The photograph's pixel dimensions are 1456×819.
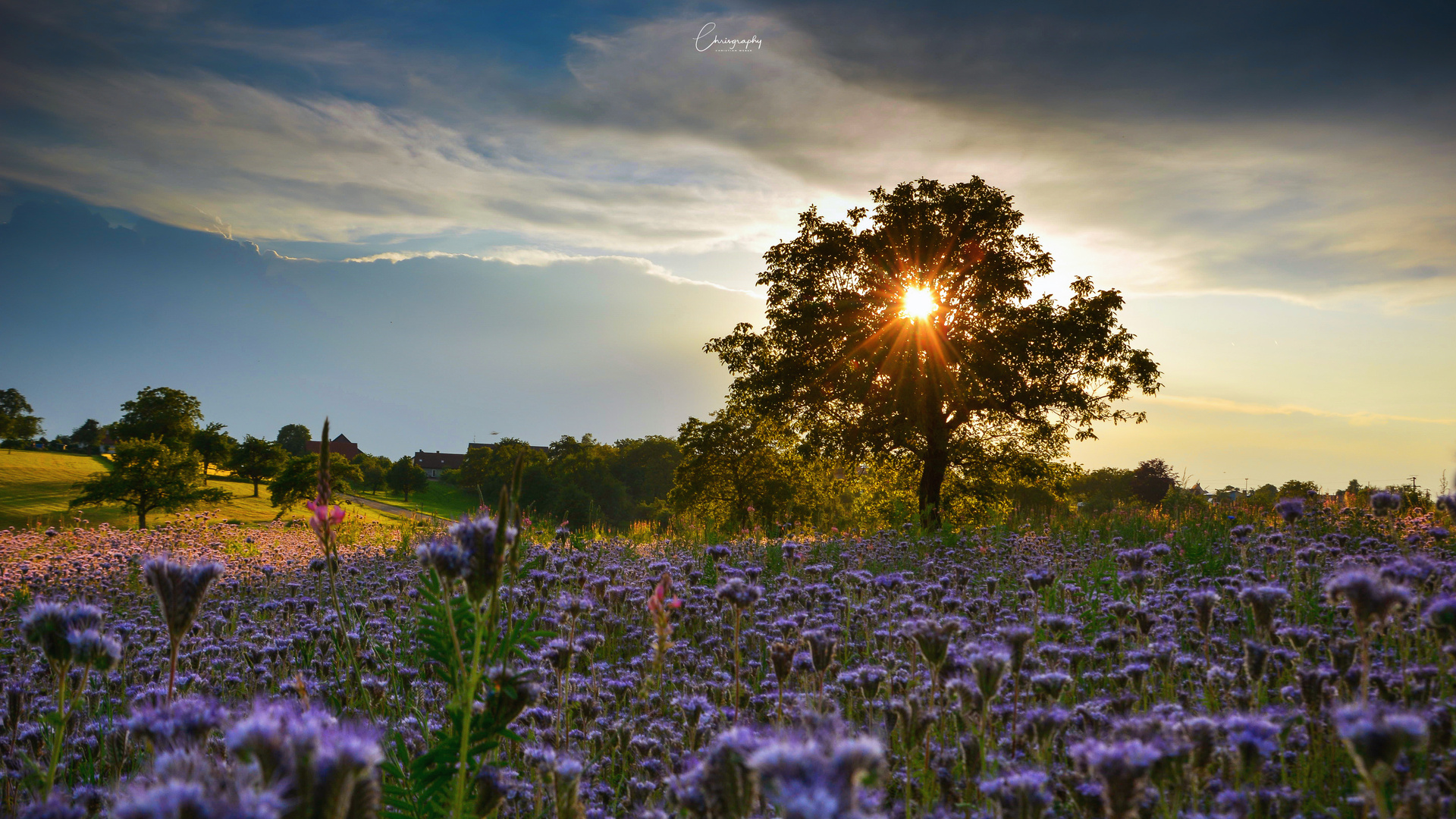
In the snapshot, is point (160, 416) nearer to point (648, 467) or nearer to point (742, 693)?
point (648, 467)

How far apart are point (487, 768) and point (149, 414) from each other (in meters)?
101

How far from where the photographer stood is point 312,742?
141cm

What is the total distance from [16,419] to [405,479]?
60379mm

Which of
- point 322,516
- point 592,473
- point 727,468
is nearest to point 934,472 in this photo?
point 727,468

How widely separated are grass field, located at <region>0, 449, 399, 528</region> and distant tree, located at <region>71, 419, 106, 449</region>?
245 feet

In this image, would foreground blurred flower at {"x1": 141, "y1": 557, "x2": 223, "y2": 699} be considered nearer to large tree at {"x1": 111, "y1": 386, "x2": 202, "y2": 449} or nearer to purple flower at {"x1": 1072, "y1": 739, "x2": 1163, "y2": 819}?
purple flower at {"x1": 1072, "y1": 739, "x2": 1163, "y2": 819}

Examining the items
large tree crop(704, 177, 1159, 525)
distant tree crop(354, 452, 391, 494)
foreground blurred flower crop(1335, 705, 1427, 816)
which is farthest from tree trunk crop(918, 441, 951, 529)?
distant tree crop(354, 452, 391, 494)

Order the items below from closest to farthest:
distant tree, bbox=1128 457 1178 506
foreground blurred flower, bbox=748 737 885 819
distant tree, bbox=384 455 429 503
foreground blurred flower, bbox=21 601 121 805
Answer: foreground blurred flower, bbox=748 737 885 819 → foreground blurred flower, bbox=21 601 121 805 → distant tree, bbox=1128 457 1178 506 → distant tree, bbox=384 455 429 503

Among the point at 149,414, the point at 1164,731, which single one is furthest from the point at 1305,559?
the point at 149,414

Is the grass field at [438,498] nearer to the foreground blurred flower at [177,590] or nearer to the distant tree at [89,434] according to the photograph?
the distant tree at [89,434]

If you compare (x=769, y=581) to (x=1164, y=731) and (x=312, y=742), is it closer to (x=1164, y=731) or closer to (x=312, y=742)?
(x=1164, y=731)

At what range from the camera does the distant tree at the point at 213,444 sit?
265 feet

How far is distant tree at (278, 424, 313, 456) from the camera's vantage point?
134750mm

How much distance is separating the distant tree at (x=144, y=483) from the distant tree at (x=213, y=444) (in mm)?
39904
